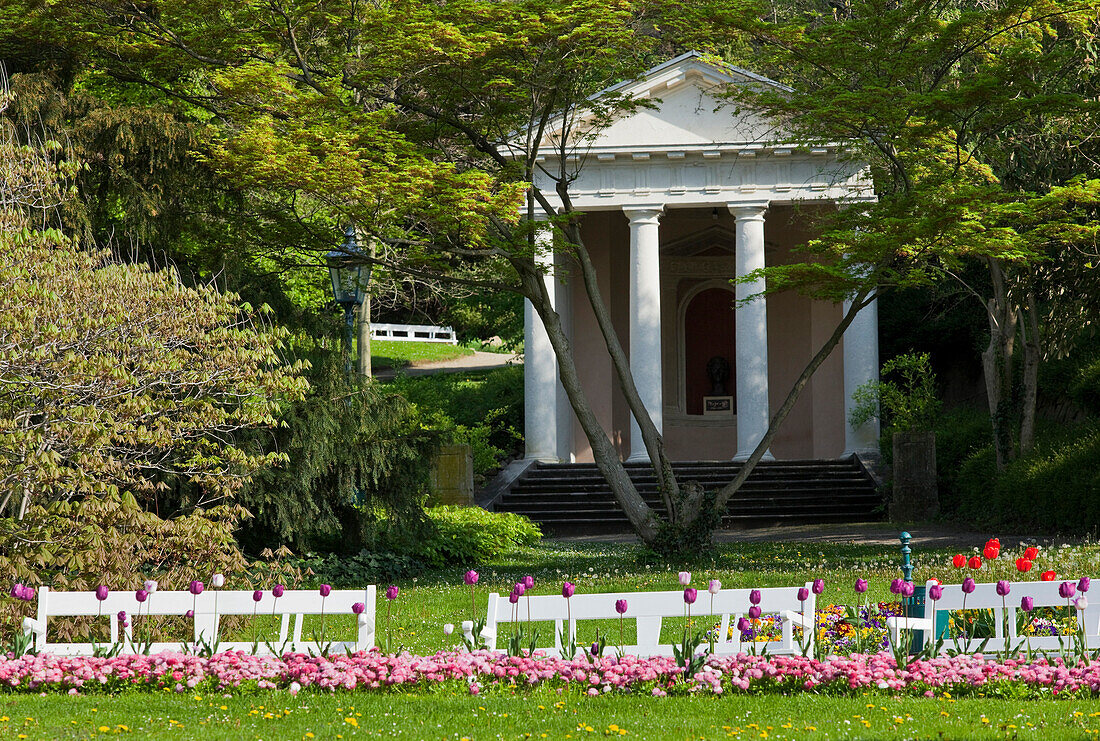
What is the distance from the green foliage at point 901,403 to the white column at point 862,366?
0.32 meters

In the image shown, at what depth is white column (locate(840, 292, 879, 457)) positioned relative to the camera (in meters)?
25.2

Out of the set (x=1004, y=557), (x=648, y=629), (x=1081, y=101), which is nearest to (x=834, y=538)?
(x=1004, y=557)

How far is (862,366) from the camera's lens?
82.9ft

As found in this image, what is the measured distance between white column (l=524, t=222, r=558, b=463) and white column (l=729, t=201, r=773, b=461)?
403cm

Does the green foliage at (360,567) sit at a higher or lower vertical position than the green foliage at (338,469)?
lower

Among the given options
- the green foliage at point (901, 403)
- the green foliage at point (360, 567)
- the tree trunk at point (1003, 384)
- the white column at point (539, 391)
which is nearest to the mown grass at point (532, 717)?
the green foliage at point (360, 567)

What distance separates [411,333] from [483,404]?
62.0ft

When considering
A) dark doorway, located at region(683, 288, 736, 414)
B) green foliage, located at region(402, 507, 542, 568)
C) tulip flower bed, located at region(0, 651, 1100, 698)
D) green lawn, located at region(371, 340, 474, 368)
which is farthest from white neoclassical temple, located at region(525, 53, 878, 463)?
green lawn, located at region(371, 340, 474, 368)

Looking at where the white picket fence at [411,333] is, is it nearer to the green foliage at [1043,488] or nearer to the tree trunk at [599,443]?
the green foliage at [1043,488]

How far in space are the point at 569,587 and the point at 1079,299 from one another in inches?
653

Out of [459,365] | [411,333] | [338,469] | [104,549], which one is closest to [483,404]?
[459,365]

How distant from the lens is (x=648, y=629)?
24.8 feet

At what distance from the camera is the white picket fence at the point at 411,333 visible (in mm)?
49375

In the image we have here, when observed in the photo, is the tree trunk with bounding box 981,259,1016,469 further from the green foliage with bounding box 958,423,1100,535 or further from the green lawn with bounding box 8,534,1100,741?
the green lawn with bounding box 8,534,1100,741
